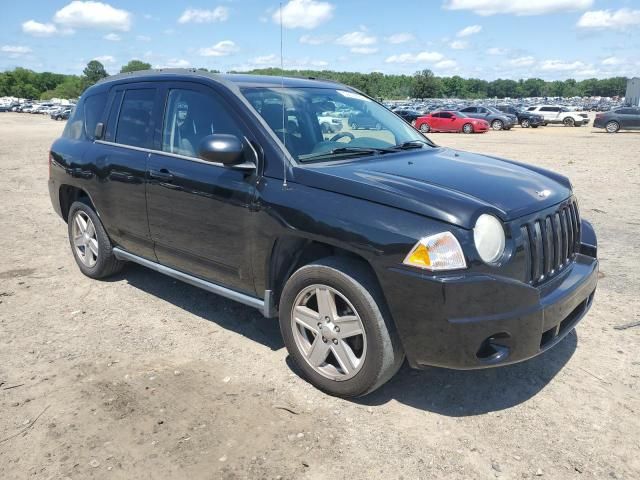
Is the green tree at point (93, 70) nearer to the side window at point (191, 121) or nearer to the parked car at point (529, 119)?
the parked car at point (529, 119)

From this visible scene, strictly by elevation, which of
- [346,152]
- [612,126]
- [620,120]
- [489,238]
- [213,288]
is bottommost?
[612,126]

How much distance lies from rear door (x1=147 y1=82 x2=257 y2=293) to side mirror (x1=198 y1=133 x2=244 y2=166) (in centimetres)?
15

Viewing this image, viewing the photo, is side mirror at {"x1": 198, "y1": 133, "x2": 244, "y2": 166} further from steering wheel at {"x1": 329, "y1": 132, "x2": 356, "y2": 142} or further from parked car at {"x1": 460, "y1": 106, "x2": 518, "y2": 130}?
parked car at {"x1": 460, "y1": 106, "x2": 518, "y2": 130}

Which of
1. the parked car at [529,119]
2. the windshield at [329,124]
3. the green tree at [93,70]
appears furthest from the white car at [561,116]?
the green tree at [93,70]

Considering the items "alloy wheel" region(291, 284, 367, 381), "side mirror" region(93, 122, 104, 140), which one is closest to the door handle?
"side mirror" region(93, 122, 104, 140)

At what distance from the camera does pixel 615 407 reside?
327cm

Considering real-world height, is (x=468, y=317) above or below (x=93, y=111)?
below

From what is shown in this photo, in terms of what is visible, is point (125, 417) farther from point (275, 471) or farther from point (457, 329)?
point (457, 329)

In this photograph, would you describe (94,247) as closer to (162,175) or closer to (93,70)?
(162,175)

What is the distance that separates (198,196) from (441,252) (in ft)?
6.21

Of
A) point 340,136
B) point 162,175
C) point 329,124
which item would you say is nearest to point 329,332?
point 340,136

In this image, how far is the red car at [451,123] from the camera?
108 feet

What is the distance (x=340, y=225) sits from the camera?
10.2 feet

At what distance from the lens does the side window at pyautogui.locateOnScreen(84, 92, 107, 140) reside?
201 inches
